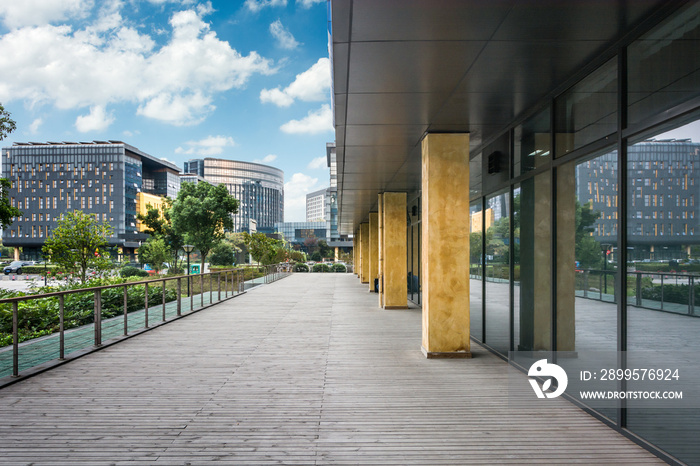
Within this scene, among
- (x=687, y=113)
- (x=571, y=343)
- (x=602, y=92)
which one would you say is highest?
(x=602, y=92)

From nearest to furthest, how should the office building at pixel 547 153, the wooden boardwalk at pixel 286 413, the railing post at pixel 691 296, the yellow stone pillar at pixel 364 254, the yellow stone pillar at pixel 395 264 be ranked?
1. the railing post at pixel 691 296
2. the office building at pixel 547 153
3. the wooden boardwalk at pixel 286 413
4. the yellow stone pillar at pixel 395 264
5. the yellow stone pillar at pixel 364 254

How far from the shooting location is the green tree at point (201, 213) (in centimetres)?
3419

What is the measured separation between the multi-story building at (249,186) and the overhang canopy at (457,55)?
13752cm

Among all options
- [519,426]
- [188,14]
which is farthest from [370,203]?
[188,14]

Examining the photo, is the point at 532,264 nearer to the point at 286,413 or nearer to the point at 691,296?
the point at 691,296

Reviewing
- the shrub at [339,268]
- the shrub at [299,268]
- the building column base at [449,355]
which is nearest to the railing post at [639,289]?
Result: the building column base at [449,355]

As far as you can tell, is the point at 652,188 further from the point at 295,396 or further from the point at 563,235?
the point at 295,396

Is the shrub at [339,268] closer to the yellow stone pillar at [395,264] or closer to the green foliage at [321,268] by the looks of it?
the green foliage at [321,268]

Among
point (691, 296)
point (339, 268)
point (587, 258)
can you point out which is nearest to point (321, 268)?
point (339, 268)

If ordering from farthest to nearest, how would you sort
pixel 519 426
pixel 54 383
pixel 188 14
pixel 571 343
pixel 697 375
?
pixel 188 14 → pixel 54 383 → pixel 571 343 → pixel 519 426 → pixel 697 375

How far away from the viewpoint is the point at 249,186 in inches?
6024

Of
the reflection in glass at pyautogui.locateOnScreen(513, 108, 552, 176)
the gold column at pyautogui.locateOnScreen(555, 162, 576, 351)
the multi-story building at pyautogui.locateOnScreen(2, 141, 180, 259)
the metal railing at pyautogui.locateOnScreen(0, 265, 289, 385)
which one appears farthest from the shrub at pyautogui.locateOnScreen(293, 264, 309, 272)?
the multi-story building at pyautogui.locateOnScreen(2, 141, 180, 259)

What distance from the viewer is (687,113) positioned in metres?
3.05

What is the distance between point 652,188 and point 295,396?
3781 mm
